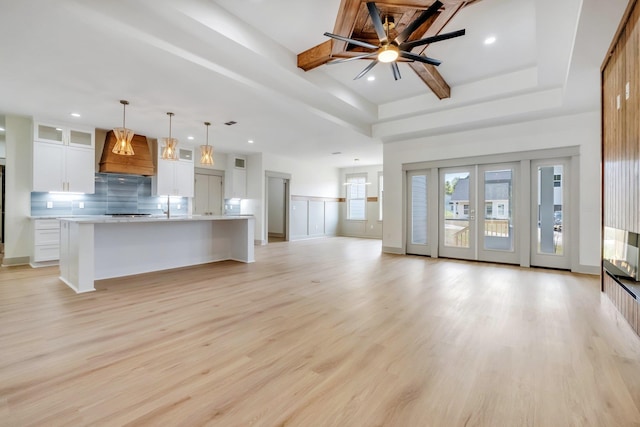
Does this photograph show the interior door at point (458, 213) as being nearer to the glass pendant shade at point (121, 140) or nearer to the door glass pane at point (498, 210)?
the door glass pane at point (498, 210)

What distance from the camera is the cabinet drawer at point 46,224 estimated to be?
18.0ft

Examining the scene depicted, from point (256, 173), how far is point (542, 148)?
708cm

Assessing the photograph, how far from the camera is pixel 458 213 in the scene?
6395 millimetres

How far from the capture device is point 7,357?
2.15 metres

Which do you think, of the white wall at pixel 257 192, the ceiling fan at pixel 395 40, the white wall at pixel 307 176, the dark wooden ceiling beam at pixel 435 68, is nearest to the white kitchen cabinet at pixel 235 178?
the white wall at pixel 257 192

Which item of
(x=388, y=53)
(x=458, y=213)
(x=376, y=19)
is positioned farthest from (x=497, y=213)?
(x=376, y=19)

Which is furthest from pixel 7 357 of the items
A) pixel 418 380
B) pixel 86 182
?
pixel 86 182

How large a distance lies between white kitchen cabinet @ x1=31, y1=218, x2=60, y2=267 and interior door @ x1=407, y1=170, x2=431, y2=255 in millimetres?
7322

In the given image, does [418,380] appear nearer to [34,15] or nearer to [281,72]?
[281,72]

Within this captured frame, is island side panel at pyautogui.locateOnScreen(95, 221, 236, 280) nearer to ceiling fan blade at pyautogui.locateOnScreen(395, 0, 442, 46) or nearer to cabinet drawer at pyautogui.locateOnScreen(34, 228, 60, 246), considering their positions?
cabinet drawer at pyautogui.locateOnScreen(34, 228, 60, 246)

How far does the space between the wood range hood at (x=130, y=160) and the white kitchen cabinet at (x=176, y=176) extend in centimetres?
24

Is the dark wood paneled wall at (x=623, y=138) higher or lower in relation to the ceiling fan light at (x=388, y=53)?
lower

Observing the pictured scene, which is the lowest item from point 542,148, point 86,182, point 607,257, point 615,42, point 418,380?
point 418,380

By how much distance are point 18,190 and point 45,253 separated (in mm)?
1352
